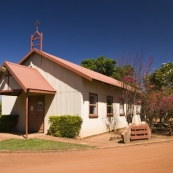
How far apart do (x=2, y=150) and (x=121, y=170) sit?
5201 mm

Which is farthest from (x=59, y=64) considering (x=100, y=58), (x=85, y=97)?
(x=100, y=58)

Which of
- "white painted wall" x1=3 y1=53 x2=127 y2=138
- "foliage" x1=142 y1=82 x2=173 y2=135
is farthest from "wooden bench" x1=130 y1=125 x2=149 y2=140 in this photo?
"white painted wall" x1=3 y1=53 x2=127 y2=138

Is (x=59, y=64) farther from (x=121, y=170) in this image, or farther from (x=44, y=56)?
(x=121, y=170)

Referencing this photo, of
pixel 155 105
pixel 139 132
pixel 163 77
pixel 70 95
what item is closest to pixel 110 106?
pixel 155 105

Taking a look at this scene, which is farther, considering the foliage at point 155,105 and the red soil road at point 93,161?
the foliage at point 155,105

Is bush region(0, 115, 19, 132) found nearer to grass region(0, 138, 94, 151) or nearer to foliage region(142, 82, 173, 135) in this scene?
grass region(0, 138, 94, 151)

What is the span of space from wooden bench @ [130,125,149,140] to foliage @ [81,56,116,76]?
2271 cm

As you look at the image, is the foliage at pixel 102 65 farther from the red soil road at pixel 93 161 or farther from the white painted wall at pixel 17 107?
the red soil road at pixel 93 161

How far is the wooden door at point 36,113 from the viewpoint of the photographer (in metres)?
14.6

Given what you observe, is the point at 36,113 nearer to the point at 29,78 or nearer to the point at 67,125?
the point at 29,78

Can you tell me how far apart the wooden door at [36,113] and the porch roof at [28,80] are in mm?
1260

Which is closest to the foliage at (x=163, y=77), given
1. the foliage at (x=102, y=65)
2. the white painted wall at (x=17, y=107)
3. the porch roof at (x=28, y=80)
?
the porch roof at (x=28, y=80)

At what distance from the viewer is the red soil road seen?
640 centimetres

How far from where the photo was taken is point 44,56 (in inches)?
580
